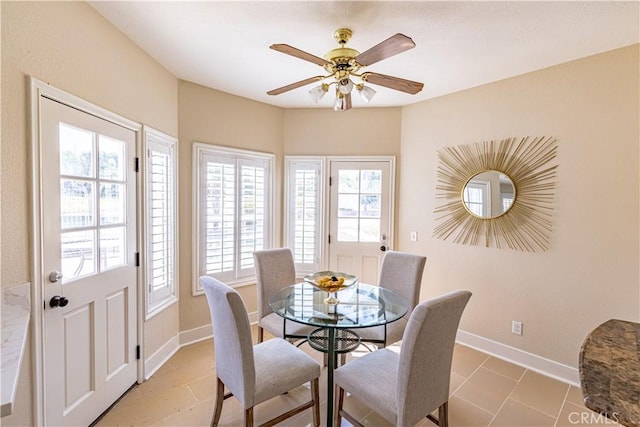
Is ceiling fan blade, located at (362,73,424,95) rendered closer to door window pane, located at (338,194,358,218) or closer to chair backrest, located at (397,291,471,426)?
chair backrest, located at (397,291,471,426)

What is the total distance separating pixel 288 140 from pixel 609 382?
350 cm

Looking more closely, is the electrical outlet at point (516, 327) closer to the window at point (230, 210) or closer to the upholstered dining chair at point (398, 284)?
the upholstered dining chair at point (398, 284)

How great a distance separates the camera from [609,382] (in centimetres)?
99

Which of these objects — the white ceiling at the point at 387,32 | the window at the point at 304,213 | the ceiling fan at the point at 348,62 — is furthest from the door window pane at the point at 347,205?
the ceiling fan at the point at 348,62

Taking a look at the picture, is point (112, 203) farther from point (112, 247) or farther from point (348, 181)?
point (348, 181)

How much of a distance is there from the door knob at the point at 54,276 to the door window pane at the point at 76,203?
9.9 inches

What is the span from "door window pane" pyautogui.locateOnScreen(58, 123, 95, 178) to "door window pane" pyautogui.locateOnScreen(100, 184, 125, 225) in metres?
0.16

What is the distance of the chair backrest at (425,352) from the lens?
143cm

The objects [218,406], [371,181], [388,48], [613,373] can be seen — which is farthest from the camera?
[371,181]

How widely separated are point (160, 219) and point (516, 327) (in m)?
3.44

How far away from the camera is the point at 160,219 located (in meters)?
2.71

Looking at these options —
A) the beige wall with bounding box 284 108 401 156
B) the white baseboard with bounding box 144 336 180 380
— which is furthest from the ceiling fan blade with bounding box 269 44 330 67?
the white baseboard with bounding box 144 336 180 380

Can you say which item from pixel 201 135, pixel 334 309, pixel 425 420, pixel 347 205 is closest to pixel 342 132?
pixel 347 205

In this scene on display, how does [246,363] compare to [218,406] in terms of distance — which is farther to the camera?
[218,406]
